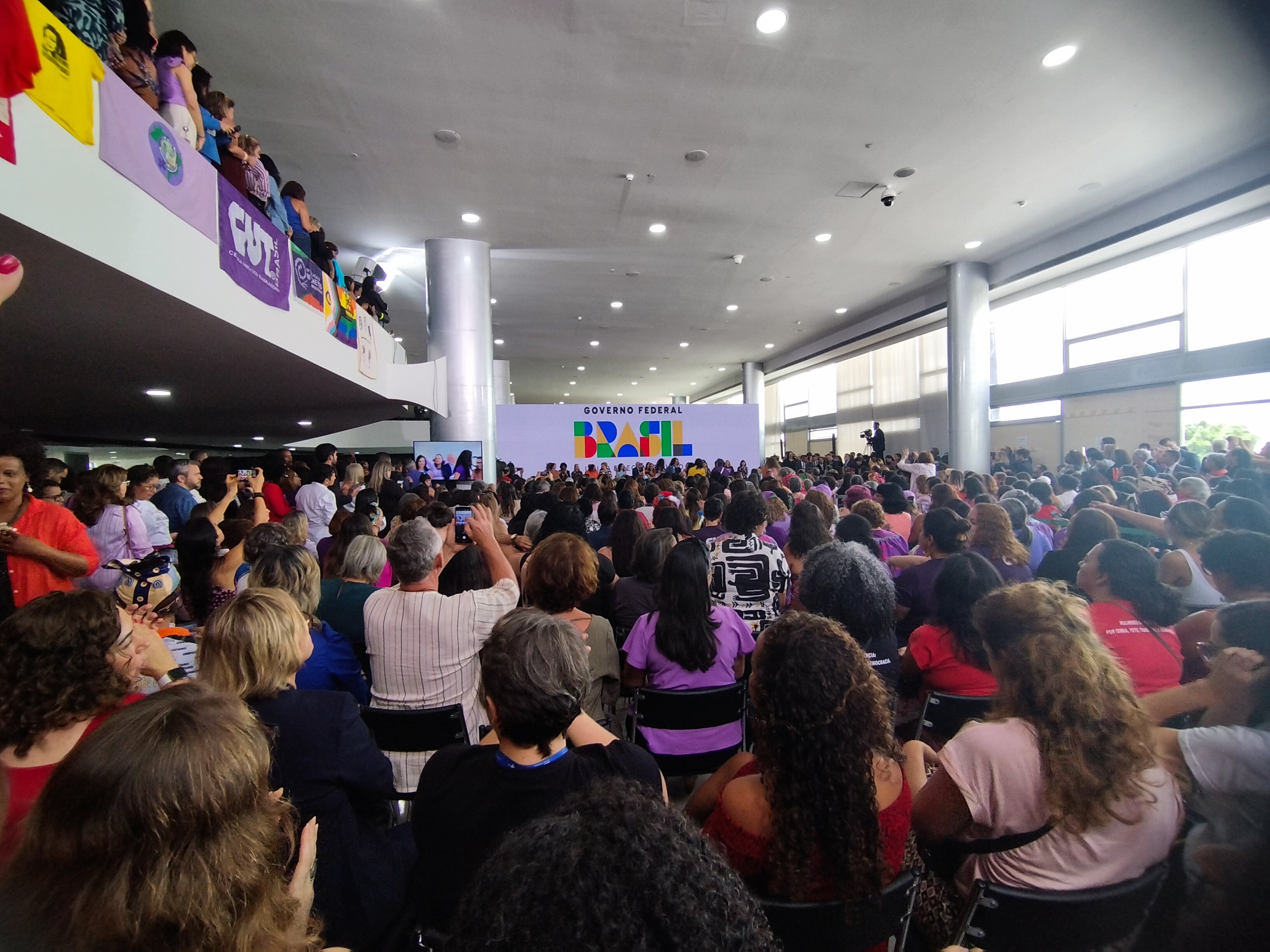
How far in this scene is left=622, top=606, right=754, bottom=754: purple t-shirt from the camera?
8.21ft

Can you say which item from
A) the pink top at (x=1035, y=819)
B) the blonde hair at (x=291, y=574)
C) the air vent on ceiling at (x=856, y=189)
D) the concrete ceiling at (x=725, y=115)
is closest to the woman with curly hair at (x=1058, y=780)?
the pink top at (x=1035, y=819)

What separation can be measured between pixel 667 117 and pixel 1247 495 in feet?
18.5

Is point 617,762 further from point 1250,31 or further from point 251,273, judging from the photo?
point 1250,31

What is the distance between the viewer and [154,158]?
3584 millimetres

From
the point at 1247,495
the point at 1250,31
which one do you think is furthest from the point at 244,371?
the point at 1250,31

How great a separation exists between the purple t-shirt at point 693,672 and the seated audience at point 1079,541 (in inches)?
78.4

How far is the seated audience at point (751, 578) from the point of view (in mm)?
3486

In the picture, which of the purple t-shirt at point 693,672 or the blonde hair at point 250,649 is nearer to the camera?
the blonde hair at point 250,649

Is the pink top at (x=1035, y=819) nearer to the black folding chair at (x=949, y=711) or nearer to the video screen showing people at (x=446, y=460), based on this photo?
the black folding chair at (x=949, y=711)

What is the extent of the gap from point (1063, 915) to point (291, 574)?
2.52 metres

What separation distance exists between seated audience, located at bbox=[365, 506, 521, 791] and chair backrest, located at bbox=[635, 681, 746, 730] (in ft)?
2.15

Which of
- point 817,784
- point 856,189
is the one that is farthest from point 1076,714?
point 856,189

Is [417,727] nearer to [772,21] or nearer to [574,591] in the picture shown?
[574,591]

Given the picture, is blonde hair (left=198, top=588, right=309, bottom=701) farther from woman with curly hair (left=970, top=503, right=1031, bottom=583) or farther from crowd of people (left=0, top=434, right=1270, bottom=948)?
woman with curly hair (left=970, top=503, right=1031, bottom=583)
